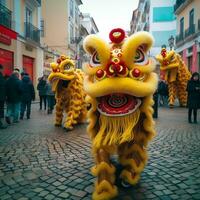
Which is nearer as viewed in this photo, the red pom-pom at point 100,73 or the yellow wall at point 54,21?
the red pom-pom at point 100,73

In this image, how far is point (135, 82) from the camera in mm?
3480

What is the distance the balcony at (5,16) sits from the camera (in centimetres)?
1707

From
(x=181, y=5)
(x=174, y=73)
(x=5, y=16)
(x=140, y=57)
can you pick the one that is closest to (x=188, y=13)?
(x=181, y=5)

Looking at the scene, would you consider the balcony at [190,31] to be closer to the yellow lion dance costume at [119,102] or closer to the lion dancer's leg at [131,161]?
the yellow lion dance costume at [119,102]

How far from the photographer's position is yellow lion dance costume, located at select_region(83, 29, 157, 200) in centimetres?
348

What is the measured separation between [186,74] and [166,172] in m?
11.8

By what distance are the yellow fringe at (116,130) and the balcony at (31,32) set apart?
19.0 m

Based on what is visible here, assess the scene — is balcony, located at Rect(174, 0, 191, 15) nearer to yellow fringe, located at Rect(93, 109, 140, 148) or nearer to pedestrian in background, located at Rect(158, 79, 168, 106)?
pedestrian in background, located at Rect(158, 79, 168, 106)

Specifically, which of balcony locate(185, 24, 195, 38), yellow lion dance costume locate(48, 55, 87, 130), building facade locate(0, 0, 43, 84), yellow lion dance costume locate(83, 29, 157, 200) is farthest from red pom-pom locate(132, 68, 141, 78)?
balcony locate(185, 24, 195, 38)

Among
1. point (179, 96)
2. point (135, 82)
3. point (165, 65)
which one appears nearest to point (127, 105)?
point (135, 82)

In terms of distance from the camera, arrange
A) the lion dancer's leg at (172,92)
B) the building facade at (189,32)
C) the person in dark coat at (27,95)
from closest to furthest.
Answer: the person in dark coat at (27,95), the lion dancer's leg at (172,92), the building facade at (189,32)

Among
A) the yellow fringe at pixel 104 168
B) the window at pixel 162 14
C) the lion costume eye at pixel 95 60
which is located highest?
the window at pixel 162 14

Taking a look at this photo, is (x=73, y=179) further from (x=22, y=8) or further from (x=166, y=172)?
(x=22, y=8)

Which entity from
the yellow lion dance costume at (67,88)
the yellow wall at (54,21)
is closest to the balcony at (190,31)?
the yellow wall at (54,21)
